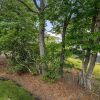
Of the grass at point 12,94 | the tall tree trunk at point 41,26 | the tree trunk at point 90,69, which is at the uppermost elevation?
the tall tree trunk at point 41,26

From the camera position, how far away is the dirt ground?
32.9 feet

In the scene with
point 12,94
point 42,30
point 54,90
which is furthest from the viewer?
point 42,30

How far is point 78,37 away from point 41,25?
292 cm

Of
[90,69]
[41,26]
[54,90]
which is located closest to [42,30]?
[41,26]

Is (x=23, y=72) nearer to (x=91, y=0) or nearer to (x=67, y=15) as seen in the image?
(x=67, y=15)

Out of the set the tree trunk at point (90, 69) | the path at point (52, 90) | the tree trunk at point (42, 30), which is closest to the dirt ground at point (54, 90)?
the path at point (52, 90)

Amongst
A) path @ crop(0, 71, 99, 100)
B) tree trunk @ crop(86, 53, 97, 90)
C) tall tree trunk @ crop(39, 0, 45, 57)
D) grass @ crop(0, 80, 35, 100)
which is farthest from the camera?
tall tree trunk @ crop(39, 0, 45, 57)

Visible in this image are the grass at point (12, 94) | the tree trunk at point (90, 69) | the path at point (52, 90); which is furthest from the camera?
the tree trunk at point (90, 69)

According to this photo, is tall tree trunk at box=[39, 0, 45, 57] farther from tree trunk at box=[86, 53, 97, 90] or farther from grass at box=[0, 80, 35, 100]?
grass at box=[0, 80, 35, 100]

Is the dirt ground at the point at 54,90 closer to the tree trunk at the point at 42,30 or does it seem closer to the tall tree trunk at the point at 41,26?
the tree trunk at the point at 42,30

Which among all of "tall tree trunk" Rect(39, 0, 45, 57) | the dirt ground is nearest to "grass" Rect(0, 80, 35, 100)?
the dirt ground

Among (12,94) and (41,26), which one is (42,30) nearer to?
(41,26)

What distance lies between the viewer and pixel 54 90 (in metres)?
10.8

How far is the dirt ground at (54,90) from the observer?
32.9ft
